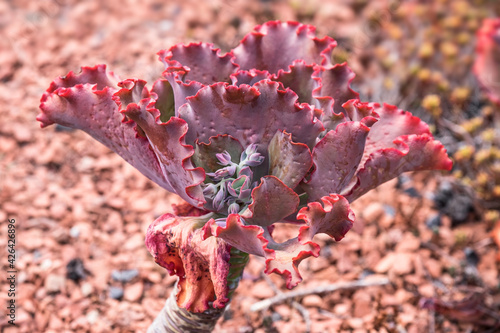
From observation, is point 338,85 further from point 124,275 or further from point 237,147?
point 124,275

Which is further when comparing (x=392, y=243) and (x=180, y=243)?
(x=392, y=243)

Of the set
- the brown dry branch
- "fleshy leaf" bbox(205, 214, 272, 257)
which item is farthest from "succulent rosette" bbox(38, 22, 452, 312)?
the brown dry branch

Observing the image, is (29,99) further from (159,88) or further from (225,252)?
(225,252)

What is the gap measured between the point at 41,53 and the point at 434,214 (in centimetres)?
259

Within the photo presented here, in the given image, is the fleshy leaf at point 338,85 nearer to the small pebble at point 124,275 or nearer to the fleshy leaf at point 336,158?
the fleshy leaf at point 336,158

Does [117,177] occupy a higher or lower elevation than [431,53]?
lower

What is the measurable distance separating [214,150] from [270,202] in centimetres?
20

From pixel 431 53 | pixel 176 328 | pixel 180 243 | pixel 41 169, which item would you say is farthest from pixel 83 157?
pixel 431 53

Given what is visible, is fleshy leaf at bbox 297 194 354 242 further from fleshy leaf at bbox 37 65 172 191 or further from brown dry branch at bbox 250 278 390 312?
brown dry branch at bbox 250 278 390 312

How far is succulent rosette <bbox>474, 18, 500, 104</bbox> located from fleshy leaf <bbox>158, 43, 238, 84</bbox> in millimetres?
2051

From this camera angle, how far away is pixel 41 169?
2729mm

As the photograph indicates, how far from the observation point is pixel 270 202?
1.26 metres

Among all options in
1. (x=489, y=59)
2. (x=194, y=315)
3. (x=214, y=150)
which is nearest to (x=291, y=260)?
(x=214, y=150)

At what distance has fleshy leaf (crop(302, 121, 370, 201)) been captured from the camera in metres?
1.26
